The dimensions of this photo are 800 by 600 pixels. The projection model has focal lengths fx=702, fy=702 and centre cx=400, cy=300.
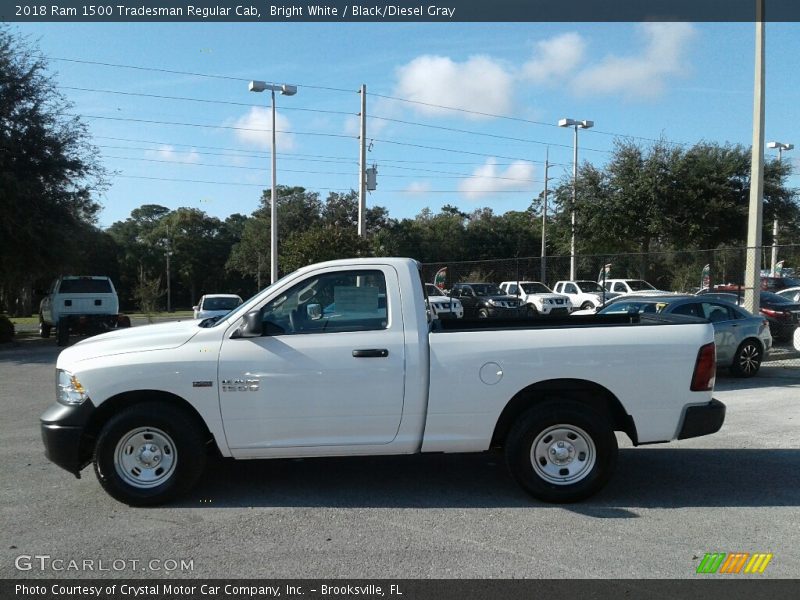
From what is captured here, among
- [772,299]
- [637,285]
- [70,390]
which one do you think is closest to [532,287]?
[637,285]

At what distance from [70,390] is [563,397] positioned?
393cm

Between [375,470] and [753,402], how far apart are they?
6.65 m

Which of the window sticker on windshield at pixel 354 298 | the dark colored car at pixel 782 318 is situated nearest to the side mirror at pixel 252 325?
the window sticker on windshield at pixel 354 298

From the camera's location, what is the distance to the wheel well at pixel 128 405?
5504 millimetres

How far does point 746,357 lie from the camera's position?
42.4ft

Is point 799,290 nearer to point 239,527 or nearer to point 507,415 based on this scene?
point 507,415

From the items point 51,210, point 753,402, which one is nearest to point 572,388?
point 753,402

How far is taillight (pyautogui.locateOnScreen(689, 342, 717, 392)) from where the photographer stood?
219 inches

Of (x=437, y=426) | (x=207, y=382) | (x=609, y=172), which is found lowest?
(x=437, y=426)

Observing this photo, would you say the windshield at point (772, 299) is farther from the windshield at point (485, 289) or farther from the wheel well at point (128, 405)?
the wheel well at point (128, 405)

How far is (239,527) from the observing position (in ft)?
16.7

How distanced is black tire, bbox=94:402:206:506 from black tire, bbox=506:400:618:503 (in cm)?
251

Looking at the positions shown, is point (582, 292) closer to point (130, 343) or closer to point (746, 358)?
point (746, 358)
